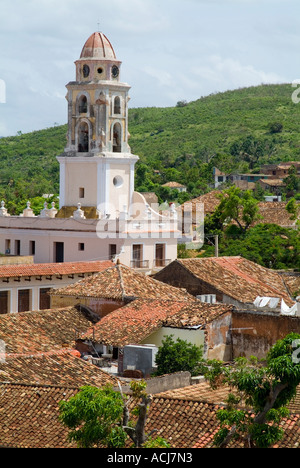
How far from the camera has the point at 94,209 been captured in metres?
38.8

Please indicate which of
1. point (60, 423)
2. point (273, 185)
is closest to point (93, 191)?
point (60, 423)

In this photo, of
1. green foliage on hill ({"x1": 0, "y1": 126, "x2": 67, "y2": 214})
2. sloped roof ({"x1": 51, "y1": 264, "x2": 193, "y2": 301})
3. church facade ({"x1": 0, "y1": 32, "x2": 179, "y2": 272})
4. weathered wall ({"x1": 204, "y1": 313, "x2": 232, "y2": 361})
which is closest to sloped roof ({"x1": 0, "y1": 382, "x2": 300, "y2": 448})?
weathered wall ({"x1": 204, "y1": 313, "x2": 232, "y2": 361})

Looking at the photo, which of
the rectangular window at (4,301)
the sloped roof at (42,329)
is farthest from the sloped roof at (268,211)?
the sloped roof at (42,329)

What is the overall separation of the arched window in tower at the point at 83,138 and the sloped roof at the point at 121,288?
1104cm

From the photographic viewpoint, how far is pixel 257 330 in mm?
24266

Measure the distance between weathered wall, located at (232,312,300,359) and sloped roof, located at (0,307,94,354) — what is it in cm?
377

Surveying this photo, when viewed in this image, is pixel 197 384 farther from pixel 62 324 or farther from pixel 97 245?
pixel 97 245

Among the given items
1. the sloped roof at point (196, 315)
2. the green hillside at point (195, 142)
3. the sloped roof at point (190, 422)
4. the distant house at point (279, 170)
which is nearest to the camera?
the sloped roof at point (190, 422)

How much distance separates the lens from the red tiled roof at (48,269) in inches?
1238

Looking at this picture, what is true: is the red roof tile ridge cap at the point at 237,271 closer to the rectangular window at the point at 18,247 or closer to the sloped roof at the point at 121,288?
the sloped roof at the point at 121,288

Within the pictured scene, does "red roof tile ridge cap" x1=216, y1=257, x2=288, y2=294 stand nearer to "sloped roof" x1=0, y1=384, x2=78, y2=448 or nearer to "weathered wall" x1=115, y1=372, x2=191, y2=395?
"weathered wall" x1=115, y1=372, x2=191, y2=395

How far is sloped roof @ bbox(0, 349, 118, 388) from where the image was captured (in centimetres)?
1947

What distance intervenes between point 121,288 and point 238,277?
20.8 feet
